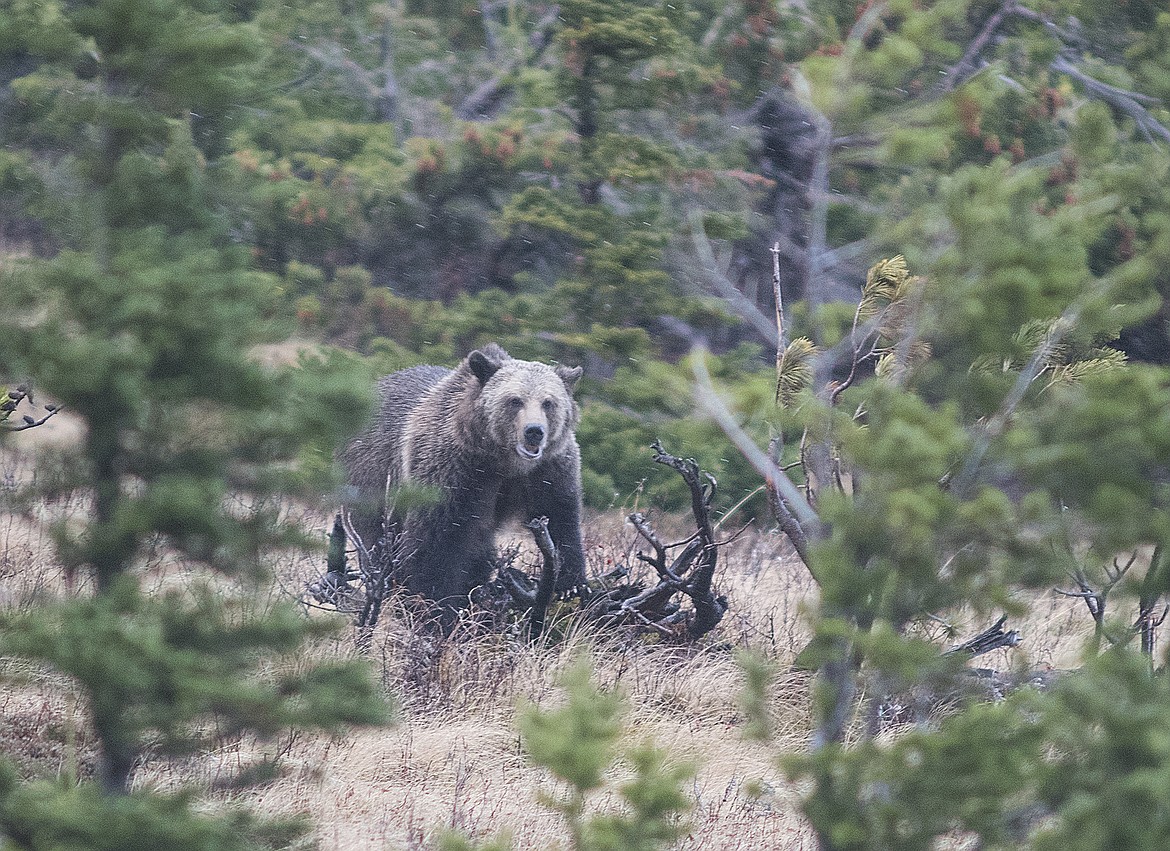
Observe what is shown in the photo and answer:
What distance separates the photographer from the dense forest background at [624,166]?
140 inches

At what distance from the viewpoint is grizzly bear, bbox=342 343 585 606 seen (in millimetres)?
6707

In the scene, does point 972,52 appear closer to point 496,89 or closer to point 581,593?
point 496,89

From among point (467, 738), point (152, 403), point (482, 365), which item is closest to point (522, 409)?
point (482, 365)

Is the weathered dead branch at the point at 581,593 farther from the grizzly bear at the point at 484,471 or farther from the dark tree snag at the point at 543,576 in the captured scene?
the grizzly bear at the point at 484,471

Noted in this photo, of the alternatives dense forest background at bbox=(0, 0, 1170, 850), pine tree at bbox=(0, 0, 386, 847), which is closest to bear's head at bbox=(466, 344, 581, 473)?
dense forest background at bbox=(0, 0, 1170, 850)

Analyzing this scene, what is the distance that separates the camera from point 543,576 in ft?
20.9

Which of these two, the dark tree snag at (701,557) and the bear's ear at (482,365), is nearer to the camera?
the dark tree snag at (701,557)

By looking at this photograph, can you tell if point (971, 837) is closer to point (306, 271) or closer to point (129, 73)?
point (129, 73)

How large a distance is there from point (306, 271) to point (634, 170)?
4.26 meters

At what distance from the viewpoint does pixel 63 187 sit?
3.62 metres

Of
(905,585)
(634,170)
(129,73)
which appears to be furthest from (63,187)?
(634,170)

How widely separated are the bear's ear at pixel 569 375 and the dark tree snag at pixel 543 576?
1110 millimetres

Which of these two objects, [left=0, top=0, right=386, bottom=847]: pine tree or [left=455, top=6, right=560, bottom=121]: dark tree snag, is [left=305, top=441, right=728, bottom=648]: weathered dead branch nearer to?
[left=0, top=0, right=386, bottom=847]: pine tree

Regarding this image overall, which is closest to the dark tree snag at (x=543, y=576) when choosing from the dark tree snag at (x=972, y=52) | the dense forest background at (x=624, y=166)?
the dense forest background at (x=624, y=166)
